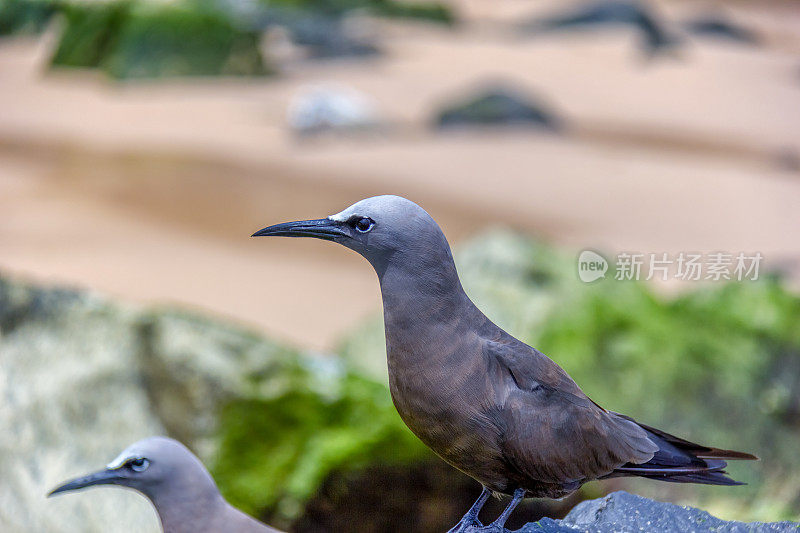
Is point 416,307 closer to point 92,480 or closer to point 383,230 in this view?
point 383,230

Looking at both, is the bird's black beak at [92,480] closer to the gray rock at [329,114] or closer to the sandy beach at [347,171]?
the sandy beach at [347,171]

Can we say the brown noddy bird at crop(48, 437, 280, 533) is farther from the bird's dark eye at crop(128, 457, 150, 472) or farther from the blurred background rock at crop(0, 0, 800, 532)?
the blurred background rock at crop(0, 0, 800, 532)

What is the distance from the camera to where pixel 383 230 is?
6.35 ft

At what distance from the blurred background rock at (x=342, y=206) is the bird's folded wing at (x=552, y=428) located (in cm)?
211

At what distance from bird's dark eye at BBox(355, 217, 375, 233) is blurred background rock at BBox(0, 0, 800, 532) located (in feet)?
7.97

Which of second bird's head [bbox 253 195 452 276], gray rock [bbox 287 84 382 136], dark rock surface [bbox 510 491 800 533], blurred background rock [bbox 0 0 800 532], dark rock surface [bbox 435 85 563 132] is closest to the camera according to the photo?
second bird's head [bbox 253 195 452 276]

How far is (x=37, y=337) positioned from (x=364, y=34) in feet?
44.0

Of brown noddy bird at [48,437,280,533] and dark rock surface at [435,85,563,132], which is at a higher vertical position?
brown noddy bird at [48,437,280,533]

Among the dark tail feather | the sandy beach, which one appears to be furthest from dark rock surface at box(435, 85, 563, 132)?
the dark tail feather

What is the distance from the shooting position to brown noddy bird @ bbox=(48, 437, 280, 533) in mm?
2713

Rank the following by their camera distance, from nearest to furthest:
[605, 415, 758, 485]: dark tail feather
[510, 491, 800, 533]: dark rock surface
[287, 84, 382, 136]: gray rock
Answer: [605, 415, 758, 485]: dark tail feather, [510, 491, 800, 533]: dark rock surface, [287, 84, 382, 136]: gray rock

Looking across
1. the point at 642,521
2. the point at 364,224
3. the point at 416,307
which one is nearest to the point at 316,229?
the point at 364,224

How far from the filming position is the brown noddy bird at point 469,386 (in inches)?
76.9

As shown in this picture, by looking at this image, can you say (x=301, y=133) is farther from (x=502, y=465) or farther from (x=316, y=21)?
(x=502, y=465)
